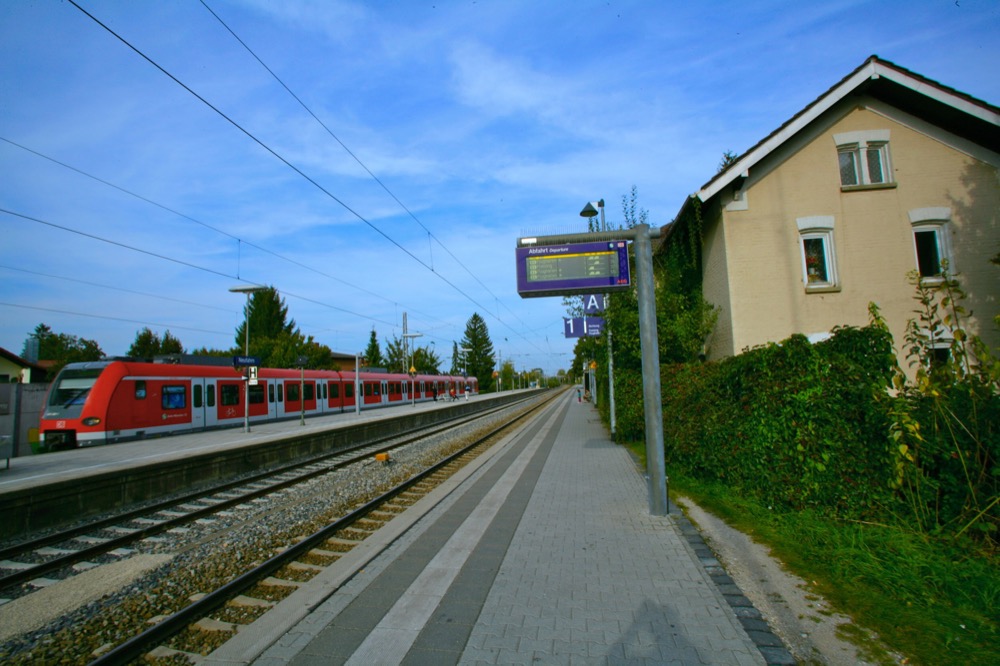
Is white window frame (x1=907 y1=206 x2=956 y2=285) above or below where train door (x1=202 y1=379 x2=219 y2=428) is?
above

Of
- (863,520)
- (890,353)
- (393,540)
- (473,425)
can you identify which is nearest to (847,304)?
(890,353)

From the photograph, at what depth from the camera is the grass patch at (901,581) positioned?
363 cm

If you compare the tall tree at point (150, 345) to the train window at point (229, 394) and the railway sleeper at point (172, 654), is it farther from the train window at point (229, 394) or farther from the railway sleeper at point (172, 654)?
the railway sleeper at point (172, 654)

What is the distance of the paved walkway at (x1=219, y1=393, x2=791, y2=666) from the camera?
364cm

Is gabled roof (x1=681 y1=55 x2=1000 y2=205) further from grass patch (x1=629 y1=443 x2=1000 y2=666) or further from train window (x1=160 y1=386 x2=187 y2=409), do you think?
train window (x1=160 y1=386 x2=187 y2=409)

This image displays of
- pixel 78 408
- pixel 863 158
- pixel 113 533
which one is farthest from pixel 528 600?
pixel 78 408

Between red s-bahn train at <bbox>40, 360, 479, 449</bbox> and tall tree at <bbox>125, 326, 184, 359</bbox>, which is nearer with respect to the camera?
red s-bahn train at <bbox>40, 360, 479, 449</bbox>

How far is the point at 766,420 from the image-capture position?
6.54 m

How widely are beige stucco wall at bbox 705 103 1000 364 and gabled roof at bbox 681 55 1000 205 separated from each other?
0.26 metres

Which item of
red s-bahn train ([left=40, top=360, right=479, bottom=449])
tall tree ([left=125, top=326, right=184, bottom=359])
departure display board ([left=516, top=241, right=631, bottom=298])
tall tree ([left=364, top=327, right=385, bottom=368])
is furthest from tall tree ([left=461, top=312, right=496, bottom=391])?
departure display board ([left=516, top=241, right=631, bottom=298])

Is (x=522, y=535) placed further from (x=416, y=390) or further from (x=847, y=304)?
(x=416, y=390)

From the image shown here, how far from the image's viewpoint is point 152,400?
64.4 ft

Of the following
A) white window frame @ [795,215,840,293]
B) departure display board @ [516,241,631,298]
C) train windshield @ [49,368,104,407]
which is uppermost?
white window frame @ [795,215,840,293]

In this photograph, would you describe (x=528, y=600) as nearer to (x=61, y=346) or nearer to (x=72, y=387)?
(x=72, y=387)
